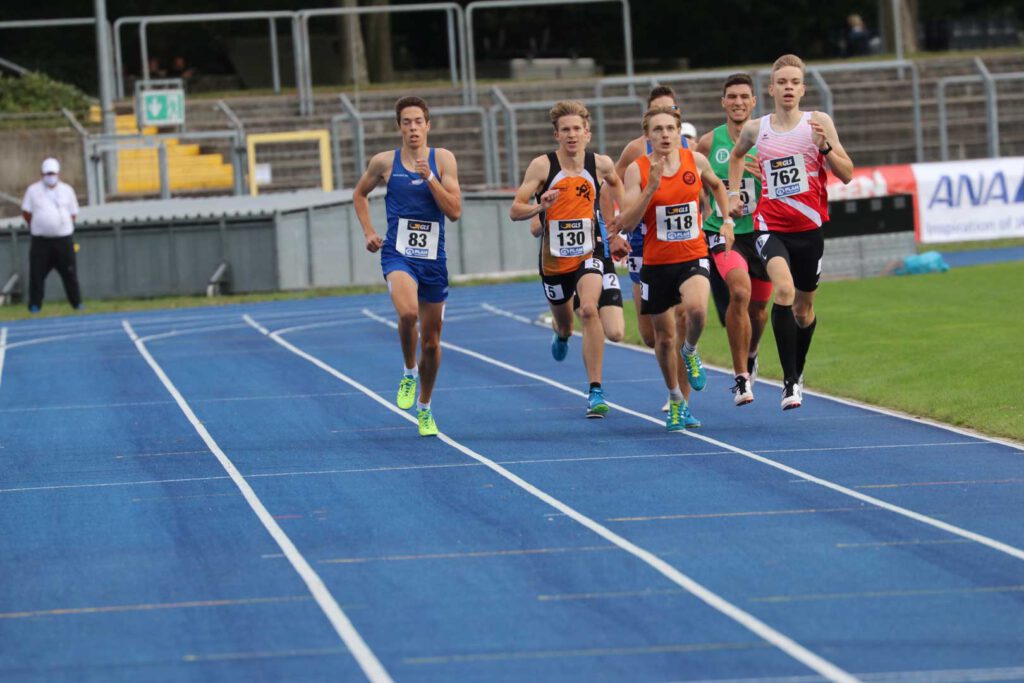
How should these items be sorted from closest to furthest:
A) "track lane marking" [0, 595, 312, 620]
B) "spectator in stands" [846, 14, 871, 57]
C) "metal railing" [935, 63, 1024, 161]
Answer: "track lane marking" [0, 595, 312, 620]
"metal railing" [935, 63, 1024, 161]
"spectator in stands" [846, 14, 871, 57]

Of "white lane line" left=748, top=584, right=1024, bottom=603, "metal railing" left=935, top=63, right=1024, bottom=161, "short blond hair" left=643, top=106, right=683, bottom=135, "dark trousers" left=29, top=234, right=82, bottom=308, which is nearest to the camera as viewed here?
"white lane line" left=748, top=584, right=1024, bottom=603

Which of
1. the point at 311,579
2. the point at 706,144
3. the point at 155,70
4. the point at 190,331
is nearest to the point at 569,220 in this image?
the point at 706,144

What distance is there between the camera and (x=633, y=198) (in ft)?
38.1

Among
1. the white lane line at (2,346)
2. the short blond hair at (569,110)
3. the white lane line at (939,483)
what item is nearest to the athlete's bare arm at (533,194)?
the short blond hair at (569,110)

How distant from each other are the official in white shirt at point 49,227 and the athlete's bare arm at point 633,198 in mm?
15786

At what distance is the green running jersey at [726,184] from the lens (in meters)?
12.6

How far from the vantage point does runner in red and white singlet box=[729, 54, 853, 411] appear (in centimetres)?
1151

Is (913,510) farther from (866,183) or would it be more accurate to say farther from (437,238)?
(866,183)

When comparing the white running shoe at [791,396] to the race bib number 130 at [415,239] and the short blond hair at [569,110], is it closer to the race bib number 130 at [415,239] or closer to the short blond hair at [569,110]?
the short blond hair at [569,110]

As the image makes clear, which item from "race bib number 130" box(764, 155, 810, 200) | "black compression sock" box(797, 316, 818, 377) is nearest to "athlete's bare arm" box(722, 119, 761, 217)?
"race bib number 130" box(764, 155, 810, 200)

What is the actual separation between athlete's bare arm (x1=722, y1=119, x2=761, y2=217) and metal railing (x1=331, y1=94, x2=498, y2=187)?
19988 mm

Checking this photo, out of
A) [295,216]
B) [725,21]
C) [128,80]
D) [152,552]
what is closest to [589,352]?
[152,552]

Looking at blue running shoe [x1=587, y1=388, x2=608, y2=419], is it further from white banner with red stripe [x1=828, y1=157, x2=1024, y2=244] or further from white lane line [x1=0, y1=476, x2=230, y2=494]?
white banner with red stripe [x1=828, y1=157, x2=1024, y2=244]

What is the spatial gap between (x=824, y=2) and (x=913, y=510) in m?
47.3
